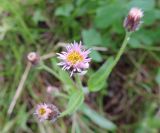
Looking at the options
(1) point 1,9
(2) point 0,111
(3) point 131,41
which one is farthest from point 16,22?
(3) point 131,41

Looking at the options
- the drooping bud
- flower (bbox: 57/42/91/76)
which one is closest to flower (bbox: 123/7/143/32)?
flower (bbox: 57/42/91/76)

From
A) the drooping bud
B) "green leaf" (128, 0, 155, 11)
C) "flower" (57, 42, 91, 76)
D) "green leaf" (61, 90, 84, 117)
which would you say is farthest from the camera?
"green leaf" (128, 0, 155, 11)

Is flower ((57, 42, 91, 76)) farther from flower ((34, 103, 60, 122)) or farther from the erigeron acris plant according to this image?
flower ((34, 103, 60, 122))

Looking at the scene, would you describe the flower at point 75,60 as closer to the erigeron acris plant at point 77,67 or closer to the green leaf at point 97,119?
the erigeron acris plant at point 77,67

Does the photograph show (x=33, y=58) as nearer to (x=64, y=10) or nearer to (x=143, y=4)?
(x=64, y=10)

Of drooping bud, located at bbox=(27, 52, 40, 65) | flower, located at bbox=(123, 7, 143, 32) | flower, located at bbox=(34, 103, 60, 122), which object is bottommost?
flower, located at bbox=(34, 103, 60, 122)

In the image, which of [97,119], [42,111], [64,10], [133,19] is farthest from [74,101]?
[64,10]
